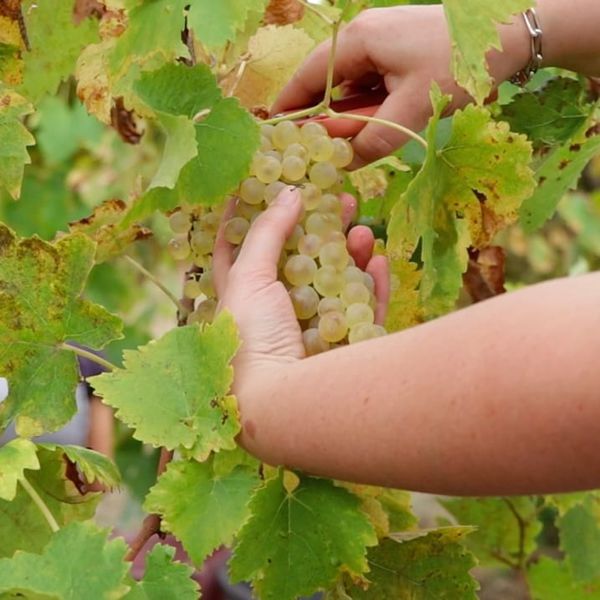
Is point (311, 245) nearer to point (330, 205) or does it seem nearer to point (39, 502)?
point (330, 205)

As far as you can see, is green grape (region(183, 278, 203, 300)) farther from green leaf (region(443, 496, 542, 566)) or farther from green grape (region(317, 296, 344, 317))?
green leaf (region(443, 496, 542, 566))

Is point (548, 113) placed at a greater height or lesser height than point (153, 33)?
lesser

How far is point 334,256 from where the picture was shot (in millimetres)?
760

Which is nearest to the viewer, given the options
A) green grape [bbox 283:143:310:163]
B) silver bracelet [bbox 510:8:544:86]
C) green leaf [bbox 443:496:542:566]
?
green grape [bbox 283:143:310:163]

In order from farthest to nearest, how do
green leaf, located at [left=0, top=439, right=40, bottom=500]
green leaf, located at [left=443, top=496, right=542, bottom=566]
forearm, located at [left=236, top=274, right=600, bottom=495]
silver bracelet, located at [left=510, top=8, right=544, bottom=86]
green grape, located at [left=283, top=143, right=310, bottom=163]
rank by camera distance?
green leaf, located at [left=443, top=496, right=542, bottom=566] < silver bracelet, located at [left=510, top=8, right=544, bottom=86] < green grape, located at [left=283, top=143, right=310, bottom=163] < green leaf, located at [left=0, top=439, right=40, bottom=500] < forearm, located at [left=236, top=274, right=600, bottom=495]

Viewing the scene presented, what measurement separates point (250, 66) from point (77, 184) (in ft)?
7.03

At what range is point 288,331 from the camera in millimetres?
725

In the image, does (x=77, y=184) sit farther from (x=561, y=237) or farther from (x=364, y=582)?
(x=364, y=582)

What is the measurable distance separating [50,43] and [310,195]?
326mm

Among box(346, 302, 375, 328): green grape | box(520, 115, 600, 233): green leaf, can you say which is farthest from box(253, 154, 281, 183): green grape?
box(520, 115, 600, 233): green leaf

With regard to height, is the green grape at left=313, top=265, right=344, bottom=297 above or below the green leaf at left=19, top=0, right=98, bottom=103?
below

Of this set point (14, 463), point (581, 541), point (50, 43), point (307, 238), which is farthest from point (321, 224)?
point (581, 541)

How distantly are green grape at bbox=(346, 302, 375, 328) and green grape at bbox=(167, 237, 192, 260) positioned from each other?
0.14m

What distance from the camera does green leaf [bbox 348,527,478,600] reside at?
81cm
